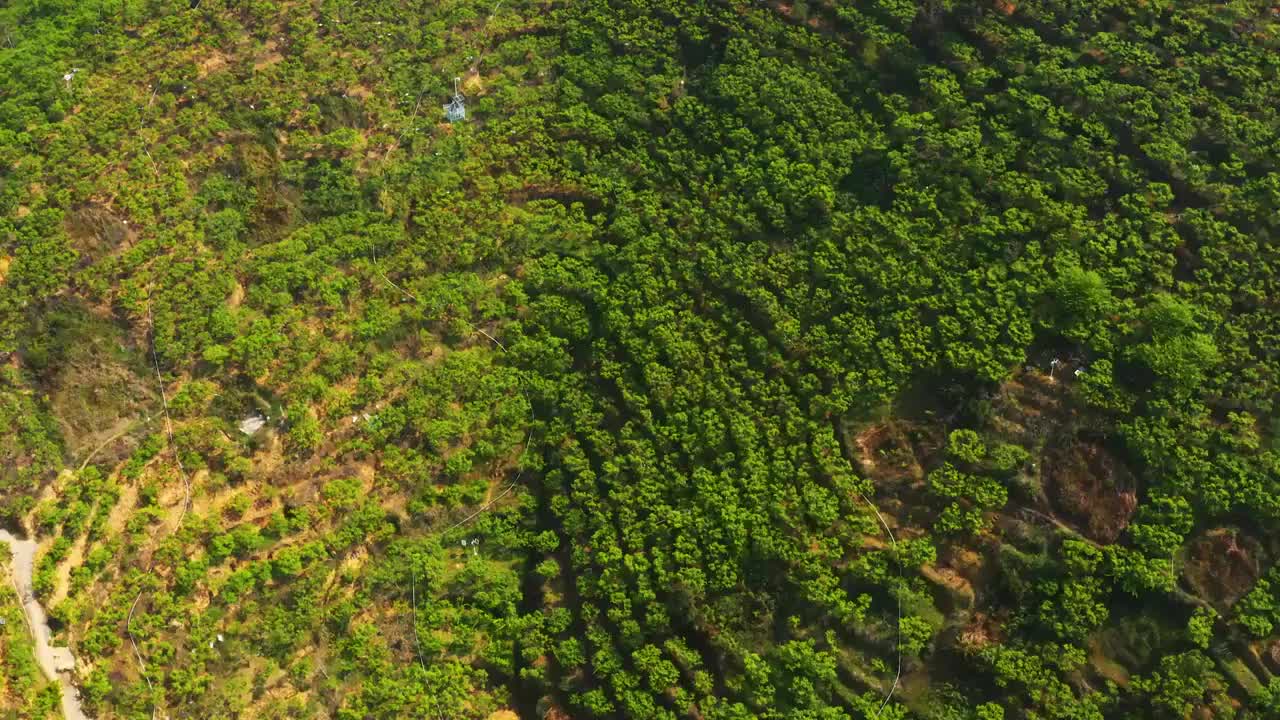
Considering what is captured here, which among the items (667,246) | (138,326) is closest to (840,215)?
(667,246)

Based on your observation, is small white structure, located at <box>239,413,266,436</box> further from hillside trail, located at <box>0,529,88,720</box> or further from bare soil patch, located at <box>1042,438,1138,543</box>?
bare soil patch, located at <box>1042,438,1138,543</box>

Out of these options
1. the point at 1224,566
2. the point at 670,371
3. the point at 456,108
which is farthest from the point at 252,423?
the point at 1224,566

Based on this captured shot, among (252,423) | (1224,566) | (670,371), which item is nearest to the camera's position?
(1224,566)

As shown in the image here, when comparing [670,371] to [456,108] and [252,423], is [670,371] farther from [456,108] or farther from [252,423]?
[456,108]

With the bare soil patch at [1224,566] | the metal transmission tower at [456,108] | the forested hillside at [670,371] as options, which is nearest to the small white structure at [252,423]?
the forested hillside at [670,371]

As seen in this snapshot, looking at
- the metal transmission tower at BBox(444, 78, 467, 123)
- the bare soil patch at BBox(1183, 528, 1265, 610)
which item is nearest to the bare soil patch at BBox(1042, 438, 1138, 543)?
the bare soil patch at BBox(1183, 528, 1265, 610)

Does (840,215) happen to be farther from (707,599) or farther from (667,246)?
(707,599)
